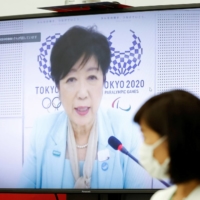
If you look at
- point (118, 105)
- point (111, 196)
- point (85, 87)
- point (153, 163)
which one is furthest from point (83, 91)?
point (153, 163)

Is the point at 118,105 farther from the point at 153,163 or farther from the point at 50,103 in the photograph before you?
the point at 153,163

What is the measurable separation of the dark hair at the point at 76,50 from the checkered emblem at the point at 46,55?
22mm

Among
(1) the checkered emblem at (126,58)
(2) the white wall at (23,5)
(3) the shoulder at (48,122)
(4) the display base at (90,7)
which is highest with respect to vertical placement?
(2) the white wall at (23,5)

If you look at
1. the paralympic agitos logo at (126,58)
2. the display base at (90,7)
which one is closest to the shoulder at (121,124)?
the paralympic agitos logo at (126,58)

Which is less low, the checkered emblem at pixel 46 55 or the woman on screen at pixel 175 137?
the checkered emblem at pixel 46 55

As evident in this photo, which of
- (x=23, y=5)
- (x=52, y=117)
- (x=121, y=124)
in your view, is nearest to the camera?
(x=121, y=124)

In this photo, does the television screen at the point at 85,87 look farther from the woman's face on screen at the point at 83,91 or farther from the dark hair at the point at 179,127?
the dark hair at the point at 179,127

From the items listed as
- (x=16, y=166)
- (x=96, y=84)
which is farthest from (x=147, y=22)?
(x=16, y=166)

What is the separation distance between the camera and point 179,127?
5.54ft

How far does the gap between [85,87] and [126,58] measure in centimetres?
24

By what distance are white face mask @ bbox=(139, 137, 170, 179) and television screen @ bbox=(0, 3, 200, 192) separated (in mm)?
964

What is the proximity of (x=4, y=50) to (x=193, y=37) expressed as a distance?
0.96 m

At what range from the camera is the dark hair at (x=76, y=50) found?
295 cm

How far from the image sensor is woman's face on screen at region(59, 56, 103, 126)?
294cm
